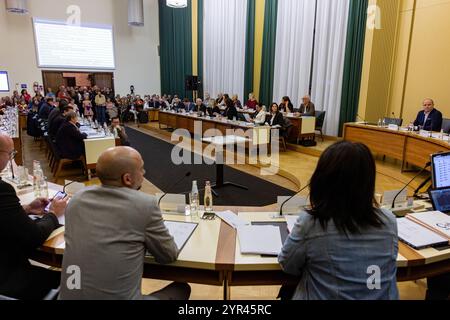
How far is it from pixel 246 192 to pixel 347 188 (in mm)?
3590

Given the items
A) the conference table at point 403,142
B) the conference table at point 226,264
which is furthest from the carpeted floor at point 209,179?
the conference table at point 226,264

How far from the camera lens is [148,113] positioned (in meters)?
12.6

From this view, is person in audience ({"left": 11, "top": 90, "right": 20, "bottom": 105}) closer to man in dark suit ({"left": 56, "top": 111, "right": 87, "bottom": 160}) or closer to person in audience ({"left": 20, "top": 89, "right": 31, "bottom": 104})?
person in audience ({"left": 20, "top": 89, "right": 31, "bottom": 104})

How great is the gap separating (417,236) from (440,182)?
1.92ft

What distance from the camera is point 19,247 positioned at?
1.51m

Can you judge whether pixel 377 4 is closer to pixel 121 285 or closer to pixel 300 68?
pixel 300 68

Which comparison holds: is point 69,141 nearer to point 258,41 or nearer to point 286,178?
point 286,178

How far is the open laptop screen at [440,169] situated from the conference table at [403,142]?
2.45 meters

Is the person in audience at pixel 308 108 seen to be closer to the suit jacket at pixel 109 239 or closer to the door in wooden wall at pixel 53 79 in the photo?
the suit jacket at pixel 109 239

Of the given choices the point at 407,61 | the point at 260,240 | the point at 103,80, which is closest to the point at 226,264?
the point at 260,240

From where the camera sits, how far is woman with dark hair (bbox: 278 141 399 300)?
1.15 m

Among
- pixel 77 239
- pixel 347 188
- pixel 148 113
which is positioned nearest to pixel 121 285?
pixel 77 239

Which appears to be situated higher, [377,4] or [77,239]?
[377,4]
